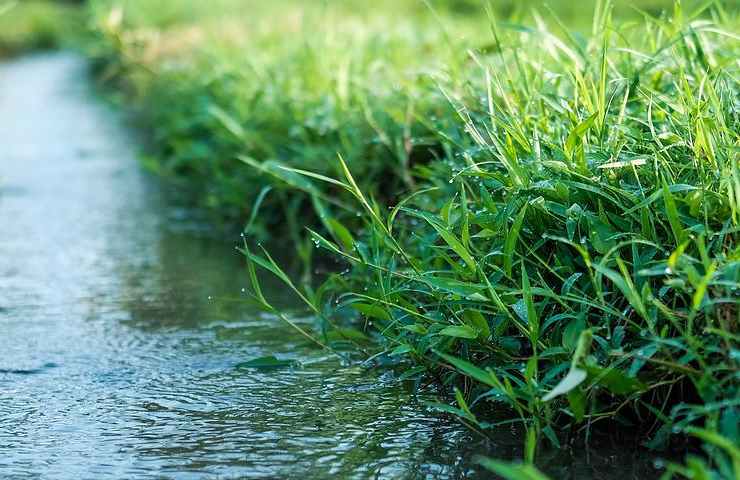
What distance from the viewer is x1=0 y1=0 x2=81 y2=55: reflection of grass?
442 inches

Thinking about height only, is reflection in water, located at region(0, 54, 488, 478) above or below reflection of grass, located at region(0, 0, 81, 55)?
below

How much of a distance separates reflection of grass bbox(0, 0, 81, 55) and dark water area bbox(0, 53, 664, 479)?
23.1 ft

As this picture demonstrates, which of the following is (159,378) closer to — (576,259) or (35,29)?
(576,259)

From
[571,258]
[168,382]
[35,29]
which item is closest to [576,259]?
[571,258]

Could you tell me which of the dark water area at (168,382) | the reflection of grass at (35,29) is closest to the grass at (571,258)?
the dark water area at (168,382)

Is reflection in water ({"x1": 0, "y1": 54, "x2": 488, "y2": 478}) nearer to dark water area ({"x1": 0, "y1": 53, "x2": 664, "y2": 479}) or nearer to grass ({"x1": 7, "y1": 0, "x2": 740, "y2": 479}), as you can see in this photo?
dark water area ({"x1": 0, "y1": 53, "x2": 664, "y2": 479})

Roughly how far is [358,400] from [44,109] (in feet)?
17.0

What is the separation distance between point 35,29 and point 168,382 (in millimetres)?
10444

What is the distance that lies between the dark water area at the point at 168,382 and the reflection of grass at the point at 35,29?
7.03 m

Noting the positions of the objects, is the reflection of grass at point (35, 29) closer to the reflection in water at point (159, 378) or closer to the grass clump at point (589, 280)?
the reflection in water at point (159, 378)

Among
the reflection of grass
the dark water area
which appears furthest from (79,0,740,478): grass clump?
the reflection of grass

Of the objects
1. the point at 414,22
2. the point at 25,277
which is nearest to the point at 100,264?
the point at 25,277

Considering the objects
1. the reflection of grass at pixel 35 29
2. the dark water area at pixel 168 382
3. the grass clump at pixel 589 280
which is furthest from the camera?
the reflection of grass at pixel 35 29

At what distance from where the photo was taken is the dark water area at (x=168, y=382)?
1950mm
